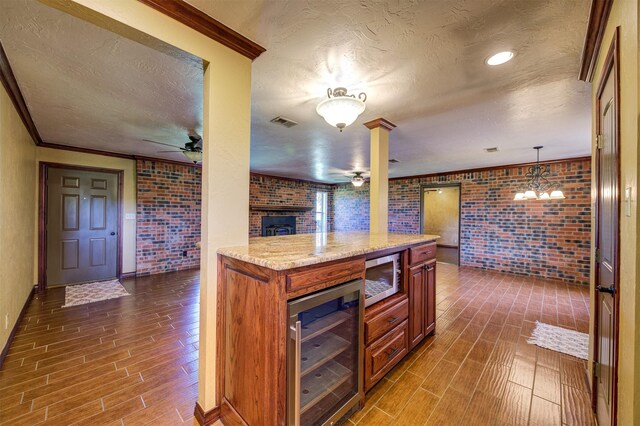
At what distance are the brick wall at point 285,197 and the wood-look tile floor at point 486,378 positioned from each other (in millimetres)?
5017

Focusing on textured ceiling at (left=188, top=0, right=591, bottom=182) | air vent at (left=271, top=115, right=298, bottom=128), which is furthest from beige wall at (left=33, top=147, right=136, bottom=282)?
air vent at (left=271, top=115, right=298, bottom=128)

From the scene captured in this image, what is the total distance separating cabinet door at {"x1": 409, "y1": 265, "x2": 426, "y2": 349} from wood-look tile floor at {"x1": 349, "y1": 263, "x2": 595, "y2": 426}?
17cm

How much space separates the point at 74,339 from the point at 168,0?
10.1 feet

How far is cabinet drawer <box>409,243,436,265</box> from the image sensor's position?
2.20 meters

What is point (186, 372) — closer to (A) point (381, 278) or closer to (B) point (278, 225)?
(A) point (381, 278)

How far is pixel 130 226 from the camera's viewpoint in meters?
4.88

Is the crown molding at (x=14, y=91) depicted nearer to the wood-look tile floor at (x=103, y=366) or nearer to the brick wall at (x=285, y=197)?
the wood-look tile floor at (x=103, y=366)

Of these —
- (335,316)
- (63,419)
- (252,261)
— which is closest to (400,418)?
(335,316)

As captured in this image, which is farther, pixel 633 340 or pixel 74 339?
pixel 74 339

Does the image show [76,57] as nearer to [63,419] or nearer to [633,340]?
[63,419]

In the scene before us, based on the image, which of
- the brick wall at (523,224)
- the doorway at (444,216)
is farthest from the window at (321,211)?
the doorway at (444,216)

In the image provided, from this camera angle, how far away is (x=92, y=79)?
6.75 ft

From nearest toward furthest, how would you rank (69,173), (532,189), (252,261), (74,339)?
(252,261)
(74,339)
(69,173)
(532,189)

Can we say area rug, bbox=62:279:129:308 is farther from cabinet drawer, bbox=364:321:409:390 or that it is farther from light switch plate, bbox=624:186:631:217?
light switch plate, bbox=624:186:631:217
